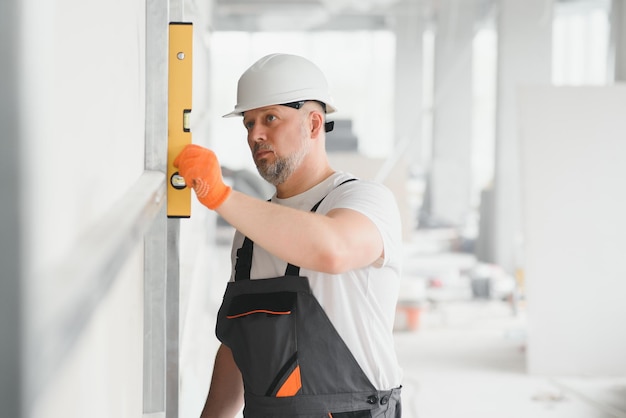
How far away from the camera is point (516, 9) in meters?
8.43

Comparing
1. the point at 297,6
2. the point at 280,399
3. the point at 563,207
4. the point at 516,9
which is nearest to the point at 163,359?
the point at 280,399

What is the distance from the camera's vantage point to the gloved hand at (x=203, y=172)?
1.50m

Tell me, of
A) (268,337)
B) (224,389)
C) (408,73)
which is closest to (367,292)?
(268,337)

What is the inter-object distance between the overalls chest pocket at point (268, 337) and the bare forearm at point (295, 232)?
8.9 inches

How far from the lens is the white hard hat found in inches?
73.0

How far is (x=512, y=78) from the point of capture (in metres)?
8.45

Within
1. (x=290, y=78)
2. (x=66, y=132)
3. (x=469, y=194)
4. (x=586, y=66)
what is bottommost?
(x=469, y=194)

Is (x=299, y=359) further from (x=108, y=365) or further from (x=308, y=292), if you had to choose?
(x=108, y=365)

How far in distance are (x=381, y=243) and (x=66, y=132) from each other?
1136mm

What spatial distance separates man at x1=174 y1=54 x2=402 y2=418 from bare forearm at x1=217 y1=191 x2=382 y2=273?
4cm

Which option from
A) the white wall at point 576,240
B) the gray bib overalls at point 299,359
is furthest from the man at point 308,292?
the white wall at point 576,240

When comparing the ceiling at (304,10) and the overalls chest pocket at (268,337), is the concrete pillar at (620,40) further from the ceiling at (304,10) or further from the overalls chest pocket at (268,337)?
the overalls chest pocket at (268,337)

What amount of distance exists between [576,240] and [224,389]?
3.84 meters

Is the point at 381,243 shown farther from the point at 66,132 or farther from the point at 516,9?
the point at 516,9
